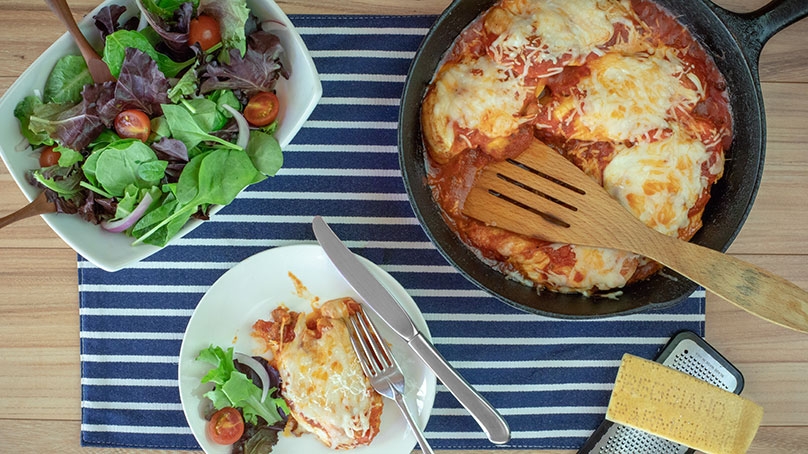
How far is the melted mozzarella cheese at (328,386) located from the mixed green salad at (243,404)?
0.14 ft

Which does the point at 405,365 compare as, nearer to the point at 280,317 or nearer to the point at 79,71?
the point at 280,317

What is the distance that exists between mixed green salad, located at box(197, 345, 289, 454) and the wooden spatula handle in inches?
36.7

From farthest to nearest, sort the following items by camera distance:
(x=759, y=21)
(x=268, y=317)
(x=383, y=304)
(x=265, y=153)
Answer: (x=268, y=317) → (x=383, y=304) → (x=265, y=153) → (x=759, y=21)

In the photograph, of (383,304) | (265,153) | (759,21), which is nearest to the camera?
(759,21)

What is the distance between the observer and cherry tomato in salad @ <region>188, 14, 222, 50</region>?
1367mm

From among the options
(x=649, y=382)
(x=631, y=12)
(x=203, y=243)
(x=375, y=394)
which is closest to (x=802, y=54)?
(x=631, y=12)

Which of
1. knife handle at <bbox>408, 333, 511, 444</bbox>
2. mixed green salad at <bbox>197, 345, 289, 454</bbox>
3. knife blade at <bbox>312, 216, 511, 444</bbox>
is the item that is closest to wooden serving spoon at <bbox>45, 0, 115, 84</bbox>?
knife blade at <bbox>312, 216, 511, 444</bbox>

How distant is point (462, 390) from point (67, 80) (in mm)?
1118

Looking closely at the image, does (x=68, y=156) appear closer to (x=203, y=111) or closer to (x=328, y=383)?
(x=203, y=111)

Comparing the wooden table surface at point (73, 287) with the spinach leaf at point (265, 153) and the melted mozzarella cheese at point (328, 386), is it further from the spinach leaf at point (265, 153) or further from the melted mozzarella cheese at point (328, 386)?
the spinach leaf at point (265, 153)

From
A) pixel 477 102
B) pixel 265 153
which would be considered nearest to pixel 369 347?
pixel 265 153

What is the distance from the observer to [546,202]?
4.71ft

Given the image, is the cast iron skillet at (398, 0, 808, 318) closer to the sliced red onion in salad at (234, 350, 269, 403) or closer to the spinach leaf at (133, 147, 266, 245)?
the spinach leaf at (133, 147, 266, 245)

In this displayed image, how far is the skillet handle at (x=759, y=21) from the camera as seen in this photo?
4.21 feet
